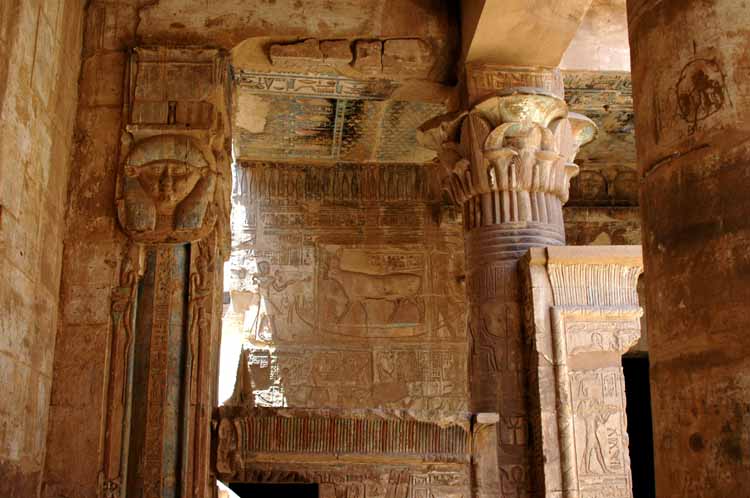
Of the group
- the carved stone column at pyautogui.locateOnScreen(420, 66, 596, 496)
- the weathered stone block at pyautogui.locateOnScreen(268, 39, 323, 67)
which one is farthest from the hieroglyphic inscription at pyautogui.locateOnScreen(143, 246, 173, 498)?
the carved stone column at pyautogui.locateOnScreen(420, 66, 596, 496)

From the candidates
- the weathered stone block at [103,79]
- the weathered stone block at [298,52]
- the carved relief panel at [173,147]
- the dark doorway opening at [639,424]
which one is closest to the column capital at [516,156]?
the weathered stone block at [298,52]

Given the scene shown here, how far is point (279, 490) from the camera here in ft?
32.5

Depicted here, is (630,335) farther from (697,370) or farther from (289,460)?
(697,370)

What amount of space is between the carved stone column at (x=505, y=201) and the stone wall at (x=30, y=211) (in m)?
3.02

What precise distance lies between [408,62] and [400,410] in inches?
109

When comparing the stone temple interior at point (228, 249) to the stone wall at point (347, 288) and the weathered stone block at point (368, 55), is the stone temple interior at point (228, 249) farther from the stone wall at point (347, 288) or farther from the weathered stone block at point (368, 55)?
the stone wall at point (347, 288)

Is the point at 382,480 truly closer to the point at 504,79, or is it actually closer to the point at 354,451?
the point at 354,451

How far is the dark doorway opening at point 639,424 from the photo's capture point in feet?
39.4

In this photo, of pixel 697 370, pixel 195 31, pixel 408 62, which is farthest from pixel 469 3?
pixel 697 370

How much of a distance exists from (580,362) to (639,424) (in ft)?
22.1

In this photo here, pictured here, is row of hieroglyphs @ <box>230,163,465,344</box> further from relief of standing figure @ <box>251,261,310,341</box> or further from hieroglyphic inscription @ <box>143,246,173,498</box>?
hieroglyphic inscription @ <box>143,246,173,498</box>

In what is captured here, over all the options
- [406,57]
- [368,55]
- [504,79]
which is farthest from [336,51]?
[504,79]

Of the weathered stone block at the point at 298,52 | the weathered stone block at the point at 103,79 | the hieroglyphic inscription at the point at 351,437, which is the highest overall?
the weathered stone block at the point at 298,52

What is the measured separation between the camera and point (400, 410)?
20.4ft
